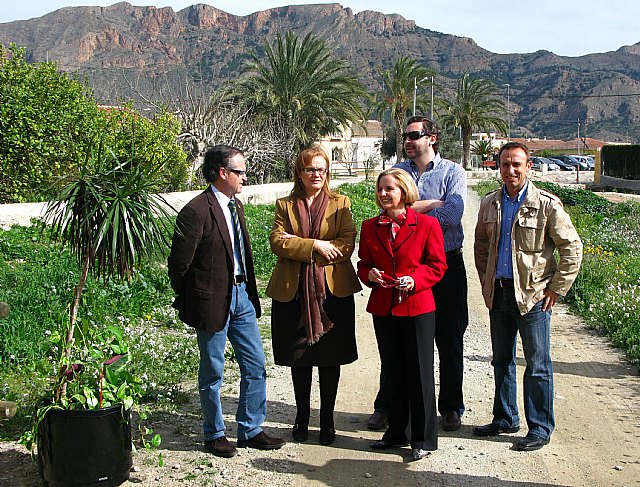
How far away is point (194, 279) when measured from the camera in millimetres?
4969

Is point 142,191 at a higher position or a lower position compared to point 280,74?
lower

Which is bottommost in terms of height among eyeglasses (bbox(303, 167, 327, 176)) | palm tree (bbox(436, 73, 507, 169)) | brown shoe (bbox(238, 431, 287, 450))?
brown shoe (bbox(238, 431, 287, 450))

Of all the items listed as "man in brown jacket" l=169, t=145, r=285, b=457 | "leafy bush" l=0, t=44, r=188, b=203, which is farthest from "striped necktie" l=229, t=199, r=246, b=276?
"leafy bush" l=0, t=44, r=188, b=203

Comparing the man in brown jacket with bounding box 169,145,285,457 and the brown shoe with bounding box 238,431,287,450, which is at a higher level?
the man in brown jacket with bounding box 169,145,285,457

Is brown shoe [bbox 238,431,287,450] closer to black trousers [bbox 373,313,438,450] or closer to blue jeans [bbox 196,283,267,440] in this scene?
blue jeans [bbox 196,283,267,440]

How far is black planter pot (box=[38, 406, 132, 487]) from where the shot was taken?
428cm

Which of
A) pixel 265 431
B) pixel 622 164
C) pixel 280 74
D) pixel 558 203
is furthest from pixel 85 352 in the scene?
pixel 622 164

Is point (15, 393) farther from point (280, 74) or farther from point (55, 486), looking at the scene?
point (280, 74)

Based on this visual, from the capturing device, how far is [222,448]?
500cm

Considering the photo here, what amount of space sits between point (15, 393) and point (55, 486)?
181 centimetres

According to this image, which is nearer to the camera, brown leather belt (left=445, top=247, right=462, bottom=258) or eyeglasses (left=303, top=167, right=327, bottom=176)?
eyeglasses (left=303, top=167, right=327, bottom=176)

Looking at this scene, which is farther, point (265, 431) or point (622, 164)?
point (622, 164)

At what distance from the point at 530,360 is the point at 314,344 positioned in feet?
4.70

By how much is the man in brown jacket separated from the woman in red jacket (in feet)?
2.72
